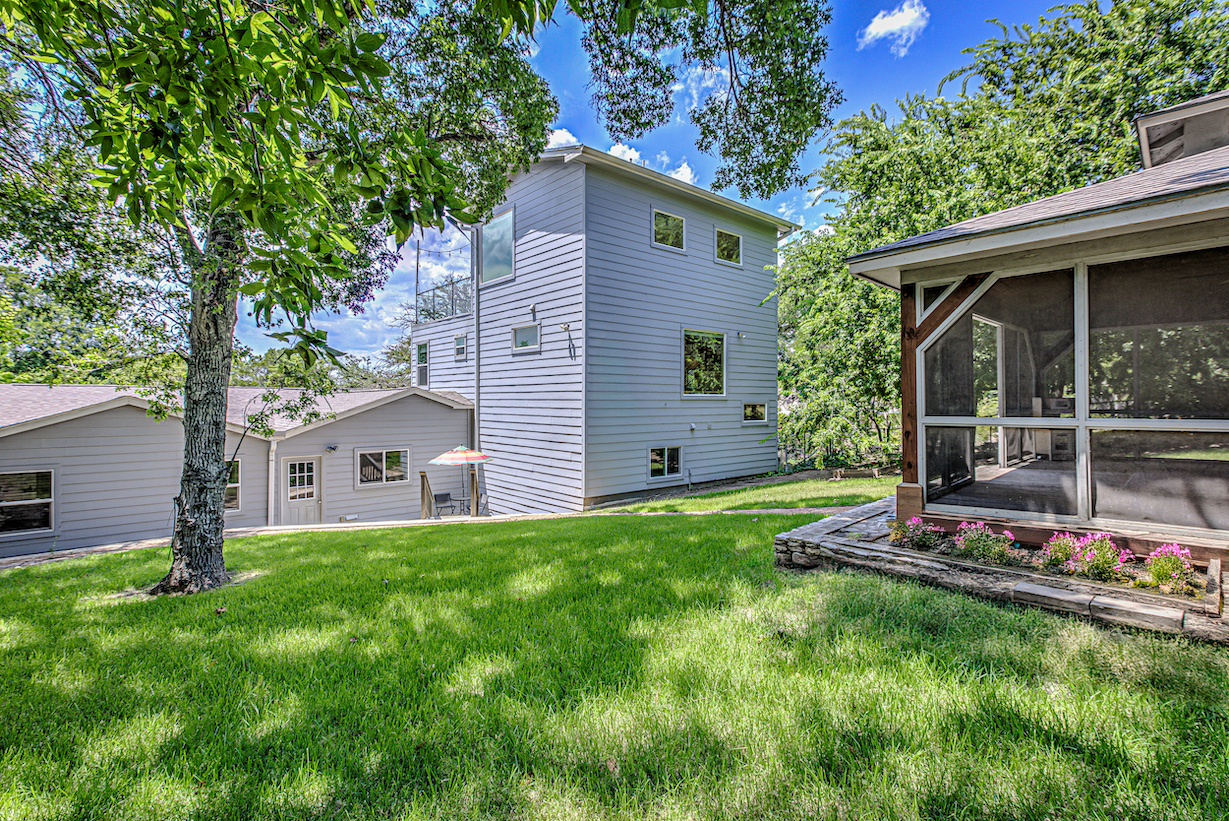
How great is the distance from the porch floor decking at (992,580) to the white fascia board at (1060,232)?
2.60 meters

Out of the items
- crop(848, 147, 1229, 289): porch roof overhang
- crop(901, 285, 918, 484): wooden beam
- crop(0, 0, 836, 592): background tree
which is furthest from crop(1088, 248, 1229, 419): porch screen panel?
crop(0, 0, 836, 592): background tree

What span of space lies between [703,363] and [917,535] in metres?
9.03

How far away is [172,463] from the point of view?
37.8 feet

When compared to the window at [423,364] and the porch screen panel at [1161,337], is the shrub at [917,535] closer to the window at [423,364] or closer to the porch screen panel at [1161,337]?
the porch screen panel at [1161,337]

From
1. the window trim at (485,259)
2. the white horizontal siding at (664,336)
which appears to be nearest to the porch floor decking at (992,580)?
the white horizontal siding at (664,336)

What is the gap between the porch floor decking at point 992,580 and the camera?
294cm

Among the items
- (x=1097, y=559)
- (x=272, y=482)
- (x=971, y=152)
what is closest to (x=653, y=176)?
(x=971, y=152)

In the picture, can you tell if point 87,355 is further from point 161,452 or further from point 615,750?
point 615,750

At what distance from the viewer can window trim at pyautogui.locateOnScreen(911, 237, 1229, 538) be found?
3758 mm

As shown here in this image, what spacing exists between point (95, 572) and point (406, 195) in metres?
6.54

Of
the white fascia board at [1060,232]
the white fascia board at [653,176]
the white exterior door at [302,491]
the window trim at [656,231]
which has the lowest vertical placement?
the white exterior door at [302,491]

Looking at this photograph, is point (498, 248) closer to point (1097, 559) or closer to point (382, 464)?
point (382, 464)

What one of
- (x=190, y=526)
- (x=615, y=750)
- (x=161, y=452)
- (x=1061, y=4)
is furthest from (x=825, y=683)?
(x=1061, y=4)

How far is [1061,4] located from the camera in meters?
12.4
